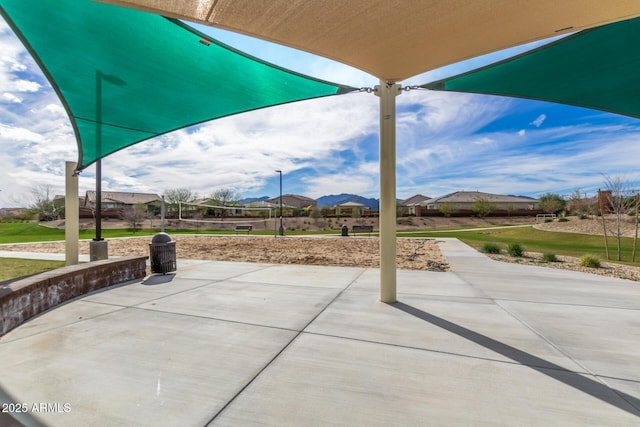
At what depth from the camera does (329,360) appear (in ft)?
9.64

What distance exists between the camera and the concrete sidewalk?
85.4 inches

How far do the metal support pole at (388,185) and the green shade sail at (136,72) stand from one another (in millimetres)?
1088

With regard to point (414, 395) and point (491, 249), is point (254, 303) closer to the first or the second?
point (414, 395)

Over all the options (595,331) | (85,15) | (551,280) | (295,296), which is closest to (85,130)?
(85,15)

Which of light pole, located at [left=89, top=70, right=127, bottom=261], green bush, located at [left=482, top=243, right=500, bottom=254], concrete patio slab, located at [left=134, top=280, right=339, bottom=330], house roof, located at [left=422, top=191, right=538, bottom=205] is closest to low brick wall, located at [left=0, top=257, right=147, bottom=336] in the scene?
concrete patio slab, located at [left=134, top=280, right=339, bottom=330]

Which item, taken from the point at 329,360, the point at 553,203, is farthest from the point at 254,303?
the point at 553,203

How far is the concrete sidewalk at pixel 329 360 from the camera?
7.12ft

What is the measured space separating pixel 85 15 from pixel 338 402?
19.2 ft

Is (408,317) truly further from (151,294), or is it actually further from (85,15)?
(85,15)

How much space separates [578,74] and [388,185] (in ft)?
11.5

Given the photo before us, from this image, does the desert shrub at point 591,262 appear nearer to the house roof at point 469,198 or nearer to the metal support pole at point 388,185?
the metal support pole at point 388,185

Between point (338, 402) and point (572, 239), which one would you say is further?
point (572, 239)

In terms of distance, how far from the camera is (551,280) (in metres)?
6.68

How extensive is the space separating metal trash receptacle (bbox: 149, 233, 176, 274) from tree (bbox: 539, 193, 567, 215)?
64.7 m
